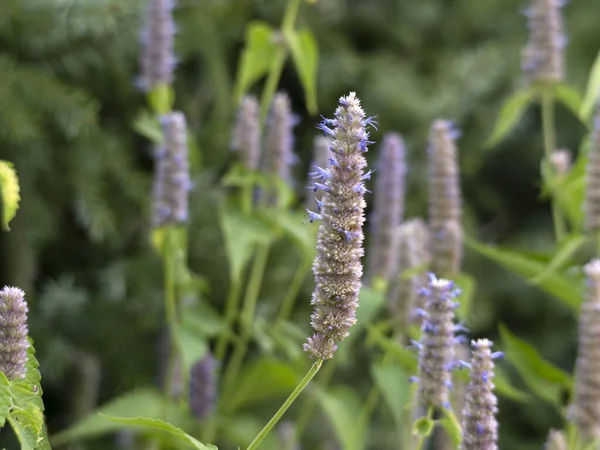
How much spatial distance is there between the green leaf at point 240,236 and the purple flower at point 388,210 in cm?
26

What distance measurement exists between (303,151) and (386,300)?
1.05 m

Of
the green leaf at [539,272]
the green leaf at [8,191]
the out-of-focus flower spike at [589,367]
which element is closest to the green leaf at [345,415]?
the green leaf at [539,272]

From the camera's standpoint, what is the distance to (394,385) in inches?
68.1

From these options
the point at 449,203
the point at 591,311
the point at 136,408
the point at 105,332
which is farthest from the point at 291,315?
the point at 591,311

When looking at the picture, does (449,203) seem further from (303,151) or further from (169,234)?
(303,151)

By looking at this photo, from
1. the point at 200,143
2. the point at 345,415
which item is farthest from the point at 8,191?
the point at 200,143

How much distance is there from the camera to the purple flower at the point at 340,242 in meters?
0.88

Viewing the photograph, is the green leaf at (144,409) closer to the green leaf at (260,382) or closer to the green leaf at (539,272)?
the green leaf at (260,382)

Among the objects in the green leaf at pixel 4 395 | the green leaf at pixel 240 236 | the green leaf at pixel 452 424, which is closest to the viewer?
the green leaf at pixel 4 395

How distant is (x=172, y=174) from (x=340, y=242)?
35.9 inches

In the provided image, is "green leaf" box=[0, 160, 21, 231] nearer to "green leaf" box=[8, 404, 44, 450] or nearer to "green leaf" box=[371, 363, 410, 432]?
"green leaf" box=[8, 404, 44, 450]

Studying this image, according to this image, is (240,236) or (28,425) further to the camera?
(240,236)

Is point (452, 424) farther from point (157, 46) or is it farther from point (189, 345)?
point (157, 46)

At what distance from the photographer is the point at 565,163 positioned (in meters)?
1.88
